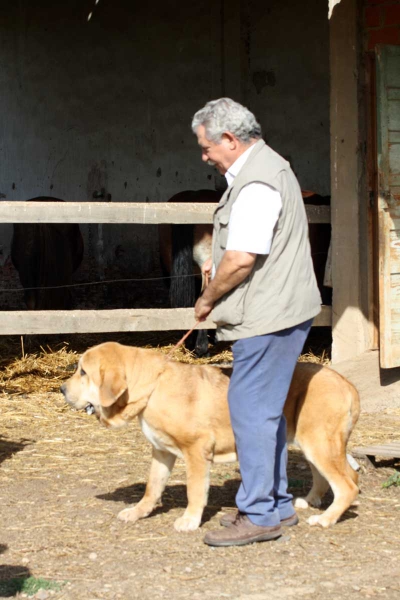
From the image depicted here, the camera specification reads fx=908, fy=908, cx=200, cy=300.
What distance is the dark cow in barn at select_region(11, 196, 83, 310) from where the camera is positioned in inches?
389

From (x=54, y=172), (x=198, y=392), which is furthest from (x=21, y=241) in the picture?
(x=198, y=392)

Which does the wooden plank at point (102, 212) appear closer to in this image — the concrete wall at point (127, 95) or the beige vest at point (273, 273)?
the beige vest at point (273, 273)

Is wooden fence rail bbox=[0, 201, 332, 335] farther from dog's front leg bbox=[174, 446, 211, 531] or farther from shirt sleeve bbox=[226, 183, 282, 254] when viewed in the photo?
shirt sleeve bbox=[226, 183, 282, 254]

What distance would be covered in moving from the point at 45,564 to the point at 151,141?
971 cm

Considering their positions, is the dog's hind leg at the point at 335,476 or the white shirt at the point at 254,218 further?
the dog's hind leg at the point at 335,476

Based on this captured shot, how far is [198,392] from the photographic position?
4270 mm

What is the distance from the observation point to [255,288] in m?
3.89

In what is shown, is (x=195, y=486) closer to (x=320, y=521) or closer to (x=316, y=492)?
(x=320, y=521)

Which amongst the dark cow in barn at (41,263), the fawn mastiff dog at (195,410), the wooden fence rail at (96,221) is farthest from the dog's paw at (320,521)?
the dark cow in barn at (41,263)

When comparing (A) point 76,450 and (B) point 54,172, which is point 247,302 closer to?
(A) point 76,450

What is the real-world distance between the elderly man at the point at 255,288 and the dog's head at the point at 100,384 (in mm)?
459

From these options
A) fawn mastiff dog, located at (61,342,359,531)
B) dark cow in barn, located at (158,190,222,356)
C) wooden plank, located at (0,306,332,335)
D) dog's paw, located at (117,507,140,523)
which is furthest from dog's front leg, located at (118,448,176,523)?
dark cow in barn, located at (158,190,222,356)

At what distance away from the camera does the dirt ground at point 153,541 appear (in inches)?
142

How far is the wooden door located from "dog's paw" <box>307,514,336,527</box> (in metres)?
3.03
